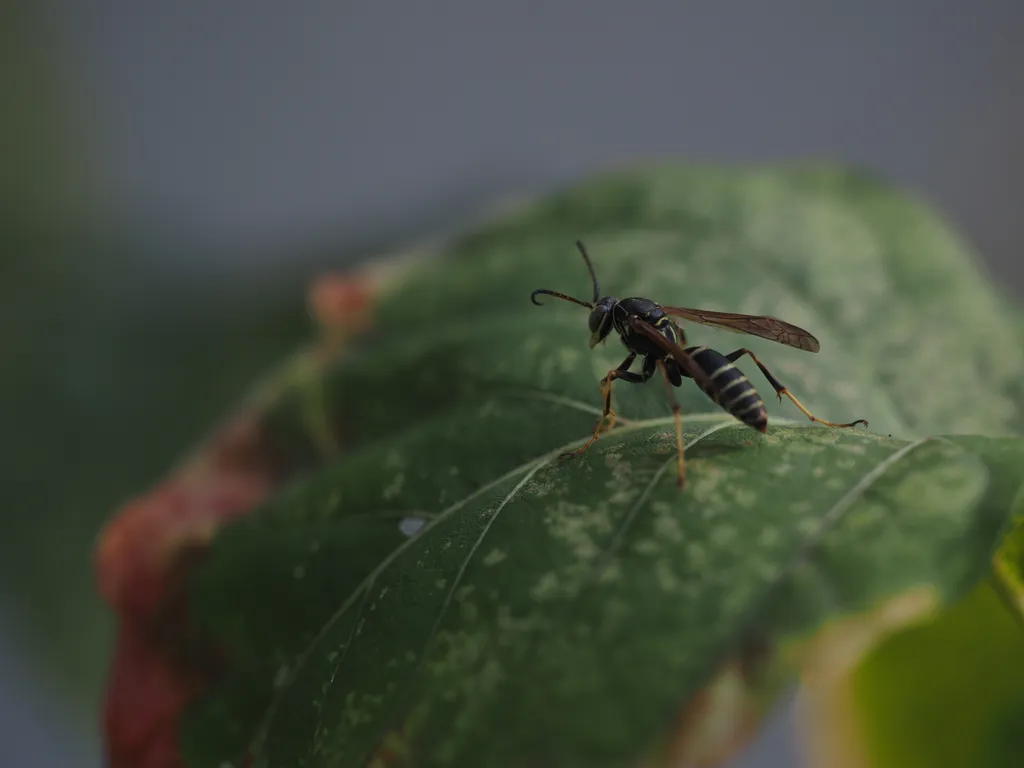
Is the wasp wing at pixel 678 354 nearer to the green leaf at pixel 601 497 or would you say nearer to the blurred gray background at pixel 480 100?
the green leaf at pixel 601 497

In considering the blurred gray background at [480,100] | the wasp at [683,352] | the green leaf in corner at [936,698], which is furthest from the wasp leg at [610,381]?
the blurred gray background at [480,100]

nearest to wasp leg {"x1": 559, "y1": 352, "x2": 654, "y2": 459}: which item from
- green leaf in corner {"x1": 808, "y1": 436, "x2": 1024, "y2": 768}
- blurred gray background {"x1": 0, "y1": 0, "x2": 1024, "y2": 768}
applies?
green leaf in corner {"x1": 808, "y1": 436, "x2": 1024, "y2": 768}

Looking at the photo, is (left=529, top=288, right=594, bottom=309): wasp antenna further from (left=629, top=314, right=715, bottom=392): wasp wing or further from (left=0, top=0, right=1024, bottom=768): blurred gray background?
(left=0, top=0, right=1024, bottom=768): blurred gray background

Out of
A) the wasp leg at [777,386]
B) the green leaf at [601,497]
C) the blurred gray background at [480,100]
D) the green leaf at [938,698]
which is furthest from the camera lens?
the blurred gray background at [480,100]

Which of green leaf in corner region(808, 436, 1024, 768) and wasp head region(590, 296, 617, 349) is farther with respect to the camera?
green leaf in corner region(808, 436, 1024, 768)

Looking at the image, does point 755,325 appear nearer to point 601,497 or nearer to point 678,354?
point 678,354

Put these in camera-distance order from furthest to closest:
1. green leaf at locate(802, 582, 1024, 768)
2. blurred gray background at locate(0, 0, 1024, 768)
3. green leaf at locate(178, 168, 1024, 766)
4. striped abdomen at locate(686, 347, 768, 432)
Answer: blurred gray background at locate(0, 0, 1024, 768) < green leaf at locate(802, 582, 1024, 768) < striped abdomen at locate(686, 347, 768, 432) < green leaf at locate(178, 168, 1024, 766)

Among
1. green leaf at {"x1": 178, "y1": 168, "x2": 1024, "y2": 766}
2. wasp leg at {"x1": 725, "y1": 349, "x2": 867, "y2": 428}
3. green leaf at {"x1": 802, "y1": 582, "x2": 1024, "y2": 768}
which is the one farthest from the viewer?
green leaf at {"x1": 802, "y1": 582, "x2": 1024, "y2": 768}
